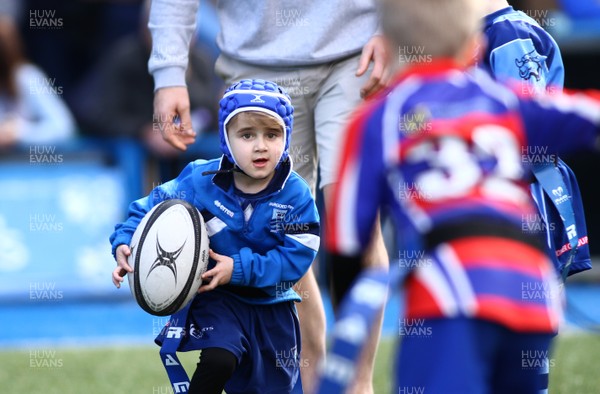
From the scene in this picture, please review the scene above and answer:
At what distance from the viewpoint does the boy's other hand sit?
17.5 ft

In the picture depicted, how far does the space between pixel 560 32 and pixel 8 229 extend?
16.2 feet

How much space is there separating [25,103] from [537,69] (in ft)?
22.5

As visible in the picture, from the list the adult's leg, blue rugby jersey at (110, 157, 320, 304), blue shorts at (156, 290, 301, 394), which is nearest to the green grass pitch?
the adult's leg

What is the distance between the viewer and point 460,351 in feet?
10.8

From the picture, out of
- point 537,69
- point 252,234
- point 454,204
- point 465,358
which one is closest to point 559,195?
point 537,69

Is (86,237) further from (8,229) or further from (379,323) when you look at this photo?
(379,323)

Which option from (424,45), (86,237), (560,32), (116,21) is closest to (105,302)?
(86,237)

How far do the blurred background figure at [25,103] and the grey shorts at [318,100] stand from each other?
534 centimetres

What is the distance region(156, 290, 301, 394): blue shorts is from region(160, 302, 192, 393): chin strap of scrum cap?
28mm

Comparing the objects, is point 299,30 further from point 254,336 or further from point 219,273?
point 254,336

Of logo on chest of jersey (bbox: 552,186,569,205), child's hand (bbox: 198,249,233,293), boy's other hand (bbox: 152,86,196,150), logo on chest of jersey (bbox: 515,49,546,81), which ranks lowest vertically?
child's hand (bbox: 198,249,233,293)

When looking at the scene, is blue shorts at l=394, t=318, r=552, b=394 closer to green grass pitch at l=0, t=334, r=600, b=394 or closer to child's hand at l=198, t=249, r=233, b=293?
child's hand at l=198, t=249, r=233, b=293

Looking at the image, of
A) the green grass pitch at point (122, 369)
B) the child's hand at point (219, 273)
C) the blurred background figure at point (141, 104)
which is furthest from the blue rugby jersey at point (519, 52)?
the blurred background figure at point (141, 104)

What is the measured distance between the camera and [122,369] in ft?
24.2
